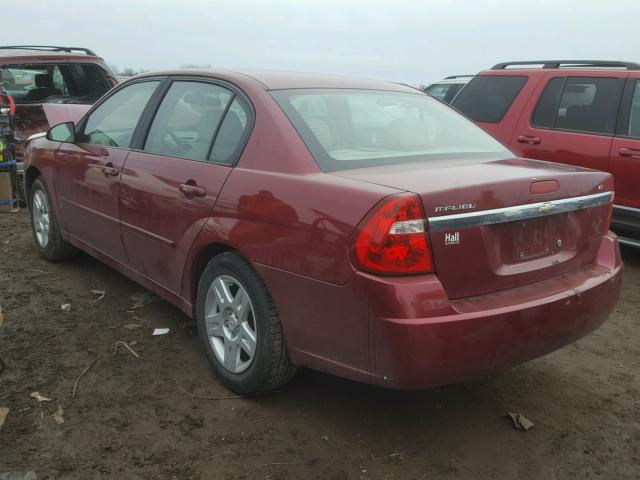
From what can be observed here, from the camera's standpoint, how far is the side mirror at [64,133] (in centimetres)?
461

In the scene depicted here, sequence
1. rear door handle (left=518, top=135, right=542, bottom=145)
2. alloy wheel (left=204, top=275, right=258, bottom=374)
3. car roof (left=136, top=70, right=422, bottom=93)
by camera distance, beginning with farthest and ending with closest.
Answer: rear door handle (left=518, top=135, right=542, bottom=145) → car roof (left=136, top=70, right=422, bottom=93) → alloy wheel (left=204, top=275, right=258, bottom=374)

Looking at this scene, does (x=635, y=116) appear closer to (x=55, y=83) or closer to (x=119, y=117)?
(x=119, y=117)

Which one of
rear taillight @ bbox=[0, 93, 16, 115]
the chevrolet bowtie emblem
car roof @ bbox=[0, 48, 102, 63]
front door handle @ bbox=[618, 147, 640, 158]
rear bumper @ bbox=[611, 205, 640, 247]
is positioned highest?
car roof @ bbox=[0, 48, 102, 63]

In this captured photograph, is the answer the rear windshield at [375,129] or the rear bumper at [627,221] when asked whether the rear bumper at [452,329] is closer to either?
the rear windshield at [375,129]

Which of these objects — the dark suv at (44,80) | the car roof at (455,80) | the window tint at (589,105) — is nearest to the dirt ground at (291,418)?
the window tint at (589,105)

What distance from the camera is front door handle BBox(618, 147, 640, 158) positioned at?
543 cm

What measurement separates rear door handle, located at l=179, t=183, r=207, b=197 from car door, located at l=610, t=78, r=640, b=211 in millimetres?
3935

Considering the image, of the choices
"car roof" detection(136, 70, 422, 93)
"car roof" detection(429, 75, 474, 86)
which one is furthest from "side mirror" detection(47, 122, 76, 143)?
"car roof" detection(429, 75, 474, 86)

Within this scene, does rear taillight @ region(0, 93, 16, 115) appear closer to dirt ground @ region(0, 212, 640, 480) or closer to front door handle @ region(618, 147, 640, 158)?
dirt ground @ region(0, 212, 640, 480)

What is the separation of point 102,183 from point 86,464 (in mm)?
2032

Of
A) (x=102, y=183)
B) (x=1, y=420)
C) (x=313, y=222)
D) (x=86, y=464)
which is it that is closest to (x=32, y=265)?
(x=102, y=183)

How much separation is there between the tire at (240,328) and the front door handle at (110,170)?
112 cm

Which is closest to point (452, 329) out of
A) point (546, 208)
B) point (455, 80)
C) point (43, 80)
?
point (546, 208)

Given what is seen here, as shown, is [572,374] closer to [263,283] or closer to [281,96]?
[263,283]
